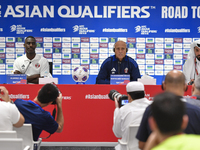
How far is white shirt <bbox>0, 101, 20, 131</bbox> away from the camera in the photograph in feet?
6.44

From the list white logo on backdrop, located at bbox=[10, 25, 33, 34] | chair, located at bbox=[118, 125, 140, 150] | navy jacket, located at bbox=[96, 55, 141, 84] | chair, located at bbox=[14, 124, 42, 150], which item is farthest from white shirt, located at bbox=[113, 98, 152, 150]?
white logo on backdrop, located at bbox=[10, 25, 33, 34]

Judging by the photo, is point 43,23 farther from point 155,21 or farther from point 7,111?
point 7,111

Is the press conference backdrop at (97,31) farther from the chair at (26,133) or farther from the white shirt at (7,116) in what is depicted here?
the white shirt at (7,116)

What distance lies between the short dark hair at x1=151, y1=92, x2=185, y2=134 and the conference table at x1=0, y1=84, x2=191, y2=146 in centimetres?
252

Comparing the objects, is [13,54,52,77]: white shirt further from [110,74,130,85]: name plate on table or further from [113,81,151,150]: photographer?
[113,81,151,150]: photographer

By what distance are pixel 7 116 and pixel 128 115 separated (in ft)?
3.38

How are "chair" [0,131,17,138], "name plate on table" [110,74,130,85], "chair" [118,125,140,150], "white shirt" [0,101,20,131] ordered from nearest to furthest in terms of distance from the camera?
"chair" [0,131,17,138], "white shirt" [0,101,20,131], "chair" [118,125,140,150], "name plate on table" [110,74,130,85]

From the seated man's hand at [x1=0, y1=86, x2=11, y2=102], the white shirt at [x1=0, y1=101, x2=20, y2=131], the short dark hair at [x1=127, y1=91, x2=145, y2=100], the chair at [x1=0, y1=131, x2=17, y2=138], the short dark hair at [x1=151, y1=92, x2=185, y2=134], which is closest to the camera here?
the short dark hair at [x1=151, y1=92, x2=185, y2=134]

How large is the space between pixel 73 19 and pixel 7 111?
15.9ft

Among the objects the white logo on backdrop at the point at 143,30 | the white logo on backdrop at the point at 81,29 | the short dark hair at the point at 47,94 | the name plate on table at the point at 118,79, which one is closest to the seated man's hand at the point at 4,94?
the short dark hair at the point at 47,94

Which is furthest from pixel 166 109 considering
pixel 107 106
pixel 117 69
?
pixel 117 69

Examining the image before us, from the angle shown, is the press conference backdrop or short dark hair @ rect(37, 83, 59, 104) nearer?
short dark hair @ rect(37, 83, 59, 104)

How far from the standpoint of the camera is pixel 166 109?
2.93 feet

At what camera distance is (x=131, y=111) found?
7.33ft
